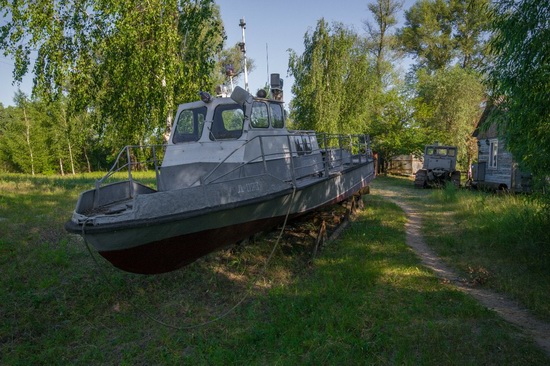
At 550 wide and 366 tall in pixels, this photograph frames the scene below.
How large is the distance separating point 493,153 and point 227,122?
1593 centimetres

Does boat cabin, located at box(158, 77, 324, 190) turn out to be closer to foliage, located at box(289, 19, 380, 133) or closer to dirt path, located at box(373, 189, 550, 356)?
dirt path, located at box(373, 189, 550, 356)

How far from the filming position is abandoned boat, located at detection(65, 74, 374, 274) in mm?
4770

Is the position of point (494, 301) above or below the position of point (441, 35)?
below

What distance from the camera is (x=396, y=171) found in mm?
29922

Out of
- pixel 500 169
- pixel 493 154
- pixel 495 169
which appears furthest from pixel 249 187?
pixel 493 154

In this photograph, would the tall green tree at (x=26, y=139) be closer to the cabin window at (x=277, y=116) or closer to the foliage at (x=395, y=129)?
the foliage at (x=395, y=129)

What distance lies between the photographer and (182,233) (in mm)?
5055

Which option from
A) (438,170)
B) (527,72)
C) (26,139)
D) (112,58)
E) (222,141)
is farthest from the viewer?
(26,139)

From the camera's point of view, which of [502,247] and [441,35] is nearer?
[502,247]

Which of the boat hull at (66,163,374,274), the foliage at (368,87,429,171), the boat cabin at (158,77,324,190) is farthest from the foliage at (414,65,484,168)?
the boat hull at (66,163,374,274)

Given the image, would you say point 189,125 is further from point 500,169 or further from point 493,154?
point 493,154

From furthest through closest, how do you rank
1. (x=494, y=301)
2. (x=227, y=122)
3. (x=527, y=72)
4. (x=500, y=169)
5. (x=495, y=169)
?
(x=495, y=169) < (x=500, y=169) < (x=227, y=122) < (x=527, y=72) < (x=494, y=301)

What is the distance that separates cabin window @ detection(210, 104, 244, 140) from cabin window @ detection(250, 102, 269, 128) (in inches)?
9.8

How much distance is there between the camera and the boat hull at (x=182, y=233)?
15.4 feet
